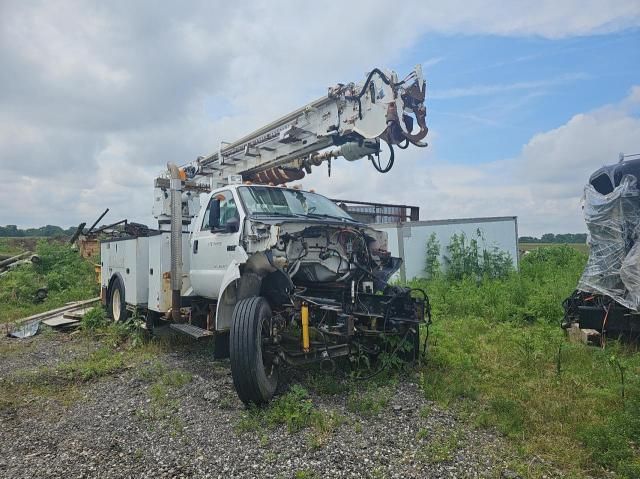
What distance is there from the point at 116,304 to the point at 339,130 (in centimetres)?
526

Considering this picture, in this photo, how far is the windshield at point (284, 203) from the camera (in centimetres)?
569

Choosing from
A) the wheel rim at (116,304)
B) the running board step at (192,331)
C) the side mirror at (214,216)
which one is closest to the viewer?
the running board step at (192,331)

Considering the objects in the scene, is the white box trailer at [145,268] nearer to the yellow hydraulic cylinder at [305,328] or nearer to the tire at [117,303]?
the tire at [117,303]

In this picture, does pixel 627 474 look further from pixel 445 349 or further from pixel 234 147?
pixel 234 147

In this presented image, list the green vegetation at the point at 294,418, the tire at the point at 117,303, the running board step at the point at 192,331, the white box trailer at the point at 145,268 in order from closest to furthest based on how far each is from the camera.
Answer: the green vegetation at the point at 294,418 < the running board step at the point at 192,331 < the white box trailer at the point at 145,268 < the tire at the point at 117,303

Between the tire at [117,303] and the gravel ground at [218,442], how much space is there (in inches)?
121

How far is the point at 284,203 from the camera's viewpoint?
604 cm

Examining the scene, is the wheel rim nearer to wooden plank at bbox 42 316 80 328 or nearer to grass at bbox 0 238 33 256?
wooden plank at bbox 42 316 80 328

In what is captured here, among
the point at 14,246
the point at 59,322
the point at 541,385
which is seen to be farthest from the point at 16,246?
the point at 541,385

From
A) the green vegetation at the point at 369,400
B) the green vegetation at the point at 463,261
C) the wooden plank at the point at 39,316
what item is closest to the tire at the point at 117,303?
the wooden plank at the point at 39,316

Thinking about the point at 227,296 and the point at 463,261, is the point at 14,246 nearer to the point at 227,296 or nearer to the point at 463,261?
the point at 463,261

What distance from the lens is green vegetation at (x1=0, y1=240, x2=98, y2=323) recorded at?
1212cm

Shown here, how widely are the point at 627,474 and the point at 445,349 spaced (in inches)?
121

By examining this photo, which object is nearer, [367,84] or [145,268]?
[367,84]
